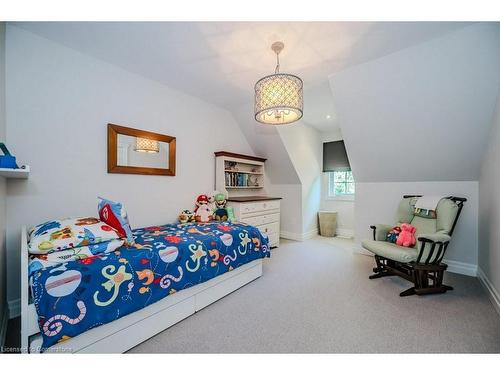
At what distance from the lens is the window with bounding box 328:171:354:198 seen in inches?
184

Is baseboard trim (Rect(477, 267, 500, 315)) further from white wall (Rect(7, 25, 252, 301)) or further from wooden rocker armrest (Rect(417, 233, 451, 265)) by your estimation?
white wall (Rect(7, 25, 252, 301))

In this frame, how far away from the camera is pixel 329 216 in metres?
4.55

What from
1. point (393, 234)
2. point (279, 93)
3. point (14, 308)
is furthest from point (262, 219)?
point (14, 308)

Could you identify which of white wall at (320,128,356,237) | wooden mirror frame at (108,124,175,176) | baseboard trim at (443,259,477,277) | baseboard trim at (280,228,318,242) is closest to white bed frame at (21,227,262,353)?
wooden mirror frame at (108,124,175,176)

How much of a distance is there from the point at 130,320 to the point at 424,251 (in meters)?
2.75

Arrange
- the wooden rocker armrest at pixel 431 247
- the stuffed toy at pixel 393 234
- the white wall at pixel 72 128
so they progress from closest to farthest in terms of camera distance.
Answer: the white wall at pixel 72 128 → the wooden rocker armrest at pixel 431 247 → the stuffed toy at pixel 393 234

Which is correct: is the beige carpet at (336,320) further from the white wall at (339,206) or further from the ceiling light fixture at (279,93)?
the white wall at (339,206)

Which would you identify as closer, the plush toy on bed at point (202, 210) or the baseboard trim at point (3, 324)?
the baseboard trim at point (3, 324)

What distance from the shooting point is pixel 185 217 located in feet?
9.34

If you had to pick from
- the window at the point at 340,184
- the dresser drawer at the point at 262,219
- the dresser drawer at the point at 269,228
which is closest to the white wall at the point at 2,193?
the dresser drawer at the point at 262,219

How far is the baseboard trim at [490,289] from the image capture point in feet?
6.12

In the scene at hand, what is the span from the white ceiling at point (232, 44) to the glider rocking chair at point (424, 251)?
1841mm
